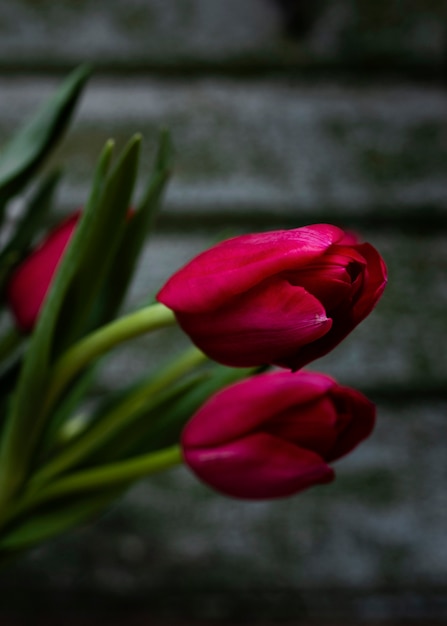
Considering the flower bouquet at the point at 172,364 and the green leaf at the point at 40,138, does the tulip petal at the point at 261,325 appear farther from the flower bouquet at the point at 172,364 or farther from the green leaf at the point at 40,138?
the green leaf at the point at 40,138

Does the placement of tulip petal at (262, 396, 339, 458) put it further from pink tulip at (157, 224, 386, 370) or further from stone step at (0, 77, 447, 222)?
stone step at (0, 77, 447, 222)

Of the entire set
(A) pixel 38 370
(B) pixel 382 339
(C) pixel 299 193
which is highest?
(A) pixel 38 370

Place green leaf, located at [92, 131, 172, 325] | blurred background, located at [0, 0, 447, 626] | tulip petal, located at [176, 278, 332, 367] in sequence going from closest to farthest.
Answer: tulip petal, located at [176, 278, 332, 367], green leaf, located at [92, 131, 172, 325], blurred background, located at [0, 0, 447, 626]

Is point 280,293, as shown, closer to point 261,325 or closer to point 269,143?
point 261,325

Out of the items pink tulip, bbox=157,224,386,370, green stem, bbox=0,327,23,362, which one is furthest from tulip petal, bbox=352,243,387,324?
green stem, bbox=0,327,23,362

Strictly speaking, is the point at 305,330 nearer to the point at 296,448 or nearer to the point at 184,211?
the point at 296,448

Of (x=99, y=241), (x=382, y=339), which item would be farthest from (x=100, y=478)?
(x=382, y=339)

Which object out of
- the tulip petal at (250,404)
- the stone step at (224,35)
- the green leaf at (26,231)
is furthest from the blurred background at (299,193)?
the tulip petal at (250,404)
